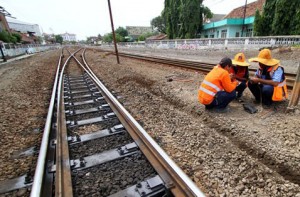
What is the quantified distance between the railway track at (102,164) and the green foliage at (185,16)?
2976 cm

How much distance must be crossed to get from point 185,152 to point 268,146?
1.30m

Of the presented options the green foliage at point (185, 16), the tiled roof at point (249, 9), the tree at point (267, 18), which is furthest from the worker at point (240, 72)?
the tiled roof at point (249, 9)

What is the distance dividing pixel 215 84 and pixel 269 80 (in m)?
1.18

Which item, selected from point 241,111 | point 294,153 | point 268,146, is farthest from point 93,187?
point 241,111

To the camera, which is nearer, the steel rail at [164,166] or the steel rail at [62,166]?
the steel rail at [164,166]

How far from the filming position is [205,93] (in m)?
4.00

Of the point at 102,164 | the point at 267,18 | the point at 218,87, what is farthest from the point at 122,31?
the point at 102,164

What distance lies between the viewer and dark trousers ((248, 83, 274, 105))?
13.1 ft

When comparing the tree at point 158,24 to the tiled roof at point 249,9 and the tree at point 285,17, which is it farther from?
the tree at point 285,17

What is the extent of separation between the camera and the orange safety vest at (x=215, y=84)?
379 centimetres

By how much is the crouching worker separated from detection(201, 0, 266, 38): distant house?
1122 inches

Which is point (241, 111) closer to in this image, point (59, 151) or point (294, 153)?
point (294, 153)

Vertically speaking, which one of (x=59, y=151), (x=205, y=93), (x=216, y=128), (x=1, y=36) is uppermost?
(x=1, y=36)

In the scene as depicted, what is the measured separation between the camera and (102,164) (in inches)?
100
